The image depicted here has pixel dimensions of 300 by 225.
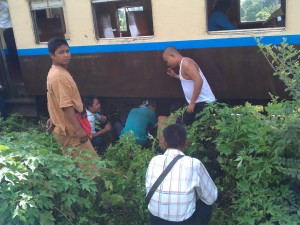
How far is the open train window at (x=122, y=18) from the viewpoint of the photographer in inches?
195

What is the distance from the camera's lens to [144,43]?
4.70 metres

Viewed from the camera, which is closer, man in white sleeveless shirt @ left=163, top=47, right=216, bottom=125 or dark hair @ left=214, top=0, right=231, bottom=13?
man in white sleeveless shirt @ left=163, top=47, right=216, bottom=125

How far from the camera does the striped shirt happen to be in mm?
2365

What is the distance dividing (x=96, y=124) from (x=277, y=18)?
2559 millimetres

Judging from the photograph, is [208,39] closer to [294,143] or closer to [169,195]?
[294,143]

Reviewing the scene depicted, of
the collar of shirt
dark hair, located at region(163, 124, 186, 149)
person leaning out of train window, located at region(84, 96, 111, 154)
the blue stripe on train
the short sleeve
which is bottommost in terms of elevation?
person leaning out of train window, located at region(84, 96, 111, 154)

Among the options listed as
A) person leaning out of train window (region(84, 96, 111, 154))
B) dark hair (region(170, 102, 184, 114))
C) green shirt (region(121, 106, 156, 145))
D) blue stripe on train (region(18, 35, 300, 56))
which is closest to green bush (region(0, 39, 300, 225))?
green shirt (region(121, 106, 156, 145))

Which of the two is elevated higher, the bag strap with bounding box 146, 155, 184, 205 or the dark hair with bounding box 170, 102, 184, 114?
the bag strap with bounding box 146, 155, 184, 205

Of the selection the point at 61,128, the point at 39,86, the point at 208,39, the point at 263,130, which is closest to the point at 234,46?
the point at 208,39

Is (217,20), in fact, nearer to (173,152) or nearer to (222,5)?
(222,5)

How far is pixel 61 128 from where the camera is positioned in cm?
337

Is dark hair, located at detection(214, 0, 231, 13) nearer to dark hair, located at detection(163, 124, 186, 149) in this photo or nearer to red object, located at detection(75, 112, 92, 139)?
red object, located at detection(75, 112, 92, 139)

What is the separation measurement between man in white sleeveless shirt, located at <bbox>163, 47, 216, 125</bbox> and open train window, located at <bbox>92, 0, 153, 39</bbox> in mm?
1092

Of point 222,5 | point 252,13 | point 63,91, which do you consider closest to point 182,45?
point 222,5
